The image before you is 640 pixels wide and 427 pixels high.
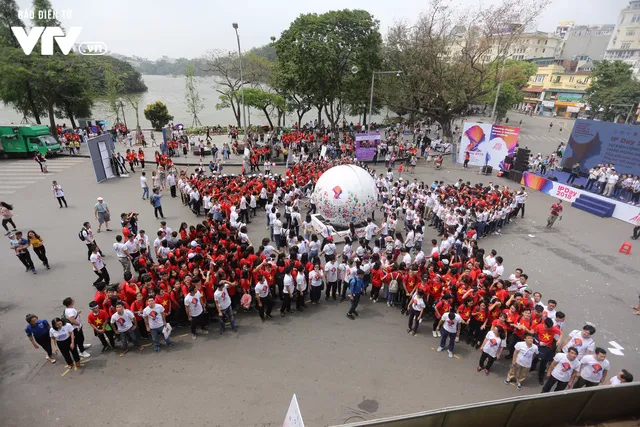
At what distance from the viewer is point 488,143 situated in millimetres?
22188

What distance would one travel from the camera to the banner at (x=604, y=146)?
19031mm

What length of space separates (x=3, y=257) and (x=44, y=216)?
359cm

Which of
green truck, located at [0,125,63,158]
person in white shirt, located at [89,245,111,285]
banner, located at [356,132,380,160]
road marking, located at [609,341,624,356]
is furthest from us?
banner, located at [356,132,380,160]

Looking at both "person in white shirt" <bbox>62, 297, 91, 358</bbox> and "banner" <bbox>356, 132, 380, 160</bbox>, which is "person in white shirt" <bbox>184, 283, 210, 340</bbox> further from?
"banner" <bbox>356, 132, 380, 160</bbox>

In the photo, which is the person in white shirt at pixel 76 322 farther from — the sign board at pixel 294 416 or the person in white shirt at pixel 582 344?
the person in white shirt at pixel 582 344

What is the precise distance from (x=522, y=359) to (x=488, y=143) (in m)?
18.9

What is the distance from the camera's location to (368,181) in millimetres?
12734

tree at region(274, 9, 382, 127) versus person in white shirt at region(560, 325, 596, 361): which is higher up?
tree at region(274, 9, 382, 127)

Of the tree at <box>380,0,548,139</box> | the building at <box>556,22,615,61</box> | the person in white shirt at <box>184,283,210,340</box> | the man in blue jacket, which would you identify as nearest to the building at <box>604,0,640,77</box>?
the building at <box>556,22,615,61</box>

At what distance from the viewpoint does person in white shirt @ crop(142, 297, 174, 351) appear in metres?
6.83

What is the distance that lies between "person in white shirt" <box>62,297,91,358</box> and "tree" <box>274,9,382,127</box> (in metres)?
24.2

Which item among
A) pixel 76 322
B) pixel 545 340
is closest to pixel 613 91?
pixel 545 340

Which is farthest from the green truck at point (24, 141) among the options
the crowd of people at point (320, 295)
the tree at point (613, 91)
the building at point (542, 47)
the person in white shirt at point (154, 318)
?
the building at point (542, 47)

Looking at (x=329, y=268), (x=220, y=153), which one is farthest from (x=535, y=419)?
(x=220, y=153)
